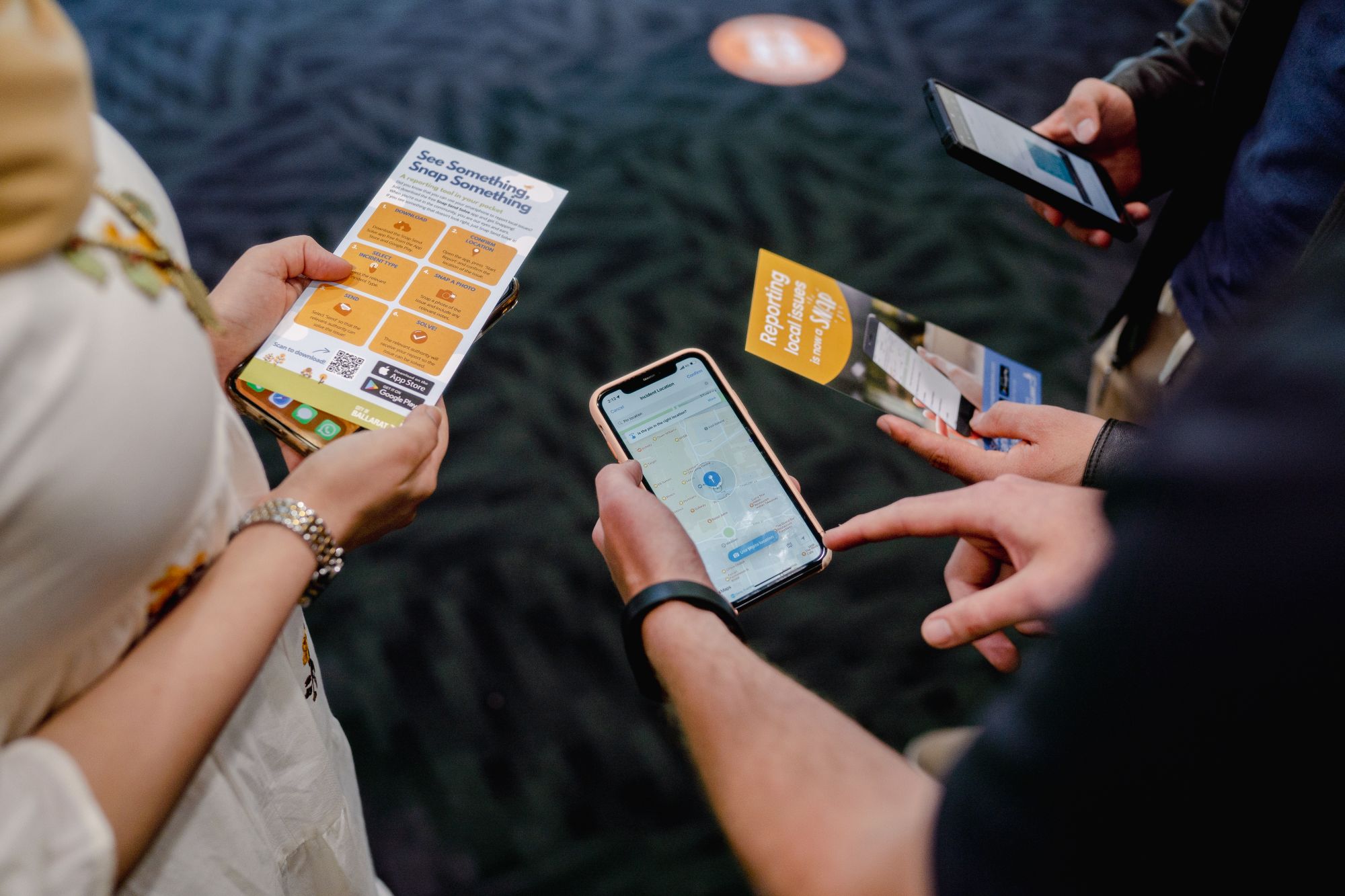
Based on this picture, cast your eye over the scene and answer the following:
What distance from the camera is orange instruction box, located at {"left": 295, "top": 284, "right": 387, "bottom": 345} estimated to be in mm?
917

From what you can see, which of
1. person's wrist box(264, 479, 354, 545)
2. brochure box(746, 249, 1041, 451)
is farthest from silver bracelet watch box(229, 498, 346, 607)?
brochure box(746, 249, 1041, 451)

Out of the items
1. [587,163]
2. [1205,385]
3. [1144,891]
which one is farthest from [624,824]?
[587,163]

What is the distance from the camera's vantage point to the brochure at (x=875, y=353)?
1.14 m

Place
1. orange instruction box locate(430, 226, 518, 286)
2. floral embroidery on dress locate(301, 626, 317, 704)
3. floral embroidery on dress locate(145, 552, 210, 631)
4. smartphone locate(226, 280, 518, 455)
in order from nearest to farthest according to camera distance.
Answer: floral embroidery on dress locate(145, 552, 210, 631) < floral embroidery on dress locate(301, 626, 317, 704) < smartphone locate(226, 280, 518, 455) < orange instruction box locate(430, 226, 518, 286)

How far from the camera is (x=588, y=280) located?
1.73m

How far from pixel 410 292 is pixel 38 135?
592mm

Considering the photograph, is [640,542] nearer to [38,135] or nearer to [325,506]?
[325,506]

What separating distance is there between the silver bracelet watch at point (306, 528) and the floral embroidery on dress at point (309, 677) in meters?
0.13

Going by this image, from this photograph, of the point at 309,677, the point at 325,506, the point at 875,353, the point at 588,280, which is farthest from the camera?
the point at 588,280

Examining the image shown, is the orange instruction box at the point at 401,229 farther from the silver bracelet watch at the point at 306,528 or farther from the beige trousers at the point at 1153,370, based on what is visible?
the beige trousers at the point at 1153,370

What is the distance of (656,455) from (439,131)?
1.27 meters

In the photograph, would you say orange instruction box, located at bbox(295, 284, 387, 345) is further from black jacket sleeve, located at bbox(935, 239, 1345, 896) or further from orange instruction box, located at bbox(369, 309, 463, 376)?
black jacket sleeve, located at bbox(935, 239, 1345, 896)

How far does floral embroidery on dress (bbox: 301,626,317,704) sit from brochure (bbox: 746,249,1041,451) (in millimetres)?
653

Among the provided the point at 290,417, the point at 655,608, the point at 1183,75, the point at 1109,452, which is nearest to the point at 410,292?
the point at 290,417
